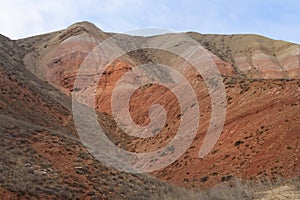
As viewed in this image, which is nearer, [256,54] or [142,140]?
[142,140]

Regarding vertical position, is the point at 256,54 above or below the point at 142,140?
above

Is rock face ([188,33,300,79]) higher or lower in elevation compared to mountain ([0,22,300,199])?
higher

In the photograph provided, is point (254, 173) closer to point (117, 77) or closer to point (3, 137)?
point (3, 137)

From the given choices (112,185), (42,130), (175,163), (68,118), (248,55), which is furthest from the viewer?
(248,55)

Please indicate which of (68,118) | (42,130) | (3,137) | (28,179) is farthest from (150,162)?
(28,179)

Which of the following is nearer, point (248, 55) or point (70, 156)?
point (70, 156)

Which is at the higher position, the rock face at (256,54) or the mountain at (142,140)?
the rock face at (256,54)

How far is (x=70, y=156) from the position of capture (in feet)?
49.9

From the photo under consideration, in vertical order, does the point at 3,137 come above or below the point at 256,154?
above

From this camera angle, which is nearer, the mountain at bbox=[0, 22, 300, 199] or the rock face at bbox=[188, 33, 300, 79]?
the mountain at bbox=[0, 22, 300, 199]

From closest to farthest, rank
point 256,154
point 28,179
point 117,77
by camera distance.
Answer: point 28,179
point 256,154
point 117,77

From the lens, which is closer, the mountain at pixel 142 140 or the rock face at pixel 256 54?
the mountain at pixel 142 140

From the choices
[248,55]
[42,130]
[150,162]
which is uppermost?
[248,55]

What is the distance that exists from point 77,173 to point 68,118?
1285cm
